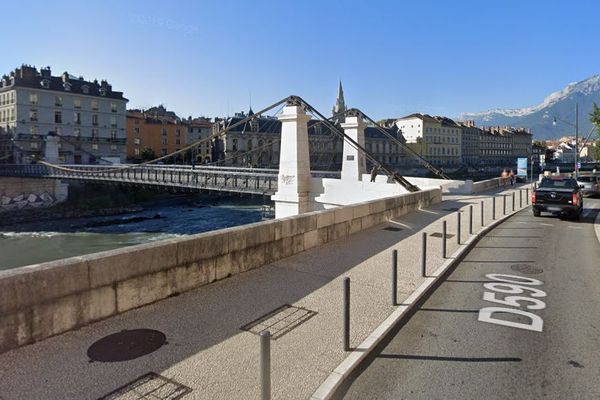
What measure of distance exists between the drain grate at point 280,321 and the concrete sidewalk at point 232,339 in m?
0.03

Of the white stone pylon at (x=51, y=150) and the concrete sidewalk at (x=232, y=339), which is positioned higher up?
the white stone pylon at (x=51, y=150)

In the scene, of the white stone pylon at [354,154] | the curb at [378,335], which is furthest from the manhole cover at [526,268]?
the white stone pylon at [354,154]

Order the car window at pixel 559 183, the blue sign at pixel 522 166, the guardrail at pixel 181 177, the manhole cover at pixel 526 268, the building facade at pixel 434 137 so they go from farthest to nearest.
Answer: the building facade at pixel 434 137, the blue sign at pixel 522 166, the guardrail at pixel 181 177, the car window at pixel 559 183, the manhole cover at pixel 526 268

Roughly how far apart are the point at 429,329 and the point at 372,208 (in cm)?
798

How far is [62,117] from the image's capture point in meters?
77.8

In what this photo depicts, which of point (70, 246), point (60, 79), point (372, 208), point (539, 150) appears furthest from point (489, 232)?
point (539, 150)

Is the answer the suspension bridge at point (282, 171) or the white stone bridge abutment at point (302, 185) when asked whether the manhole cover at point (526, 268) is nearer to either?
the white stone bridge abutment at point (302, 185)

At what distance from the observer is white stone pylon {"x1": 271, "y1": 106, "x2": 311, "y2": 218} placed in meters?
20.0

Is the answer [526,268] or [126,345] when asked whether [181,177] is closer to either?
[526,268]

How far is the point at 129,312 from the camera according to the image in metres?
5.77

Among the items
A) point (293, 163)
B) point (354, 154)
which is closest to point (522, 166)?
point (354, 154)

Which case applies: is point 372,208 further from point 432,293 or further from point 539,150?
point 539,150

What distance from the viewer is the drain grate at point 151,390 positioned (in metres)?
3.82

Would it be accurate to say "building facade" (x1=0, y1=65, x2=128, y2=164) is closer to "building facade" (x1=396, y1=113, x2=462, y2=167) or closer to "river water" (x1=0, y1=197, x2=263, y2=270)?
"river water" (x1=0, y1=197, x2=263, y2=270)
